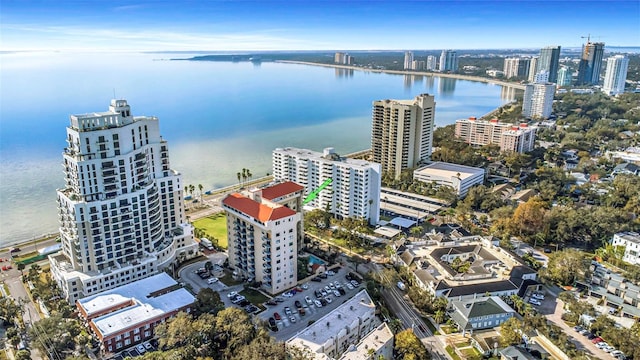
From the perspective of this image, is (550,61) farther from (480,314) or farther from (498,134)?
(480,314)

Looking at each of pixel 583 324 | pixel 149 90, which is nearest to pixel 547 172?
pixel 583 324

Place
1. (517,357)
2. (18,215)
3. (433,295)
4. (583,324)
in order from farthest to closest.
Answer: (18,215), (433,295), (583,324), (517,357)

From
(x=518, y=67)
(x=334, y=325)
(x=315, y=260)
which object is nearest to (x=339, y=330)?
(x=334, y=325)

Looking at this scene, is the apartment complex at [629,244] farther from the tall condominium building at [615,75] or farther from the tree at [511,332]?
the tall condominium building at [615,75]

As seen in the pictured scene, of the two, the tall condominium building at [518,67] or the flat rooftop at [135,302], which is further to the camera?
the tall condominium building at [518,67]

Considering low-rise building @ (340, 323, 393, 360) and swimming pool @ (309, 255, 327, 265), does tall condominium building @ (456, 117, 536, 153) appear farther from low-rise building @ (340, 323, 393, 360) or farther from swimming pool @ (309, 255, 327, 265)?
low-rise building @ (340, 323, 393, 360)

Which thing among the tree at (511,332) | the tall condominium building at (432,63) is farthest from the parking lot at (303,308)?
the tall condominium building at (432,63)

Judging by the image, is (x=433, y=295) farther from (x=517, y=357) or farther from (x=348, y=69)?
(x=348, y=69)

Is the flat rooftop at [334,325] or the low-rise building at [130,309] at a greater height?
the flat rooftop at [334,325]
